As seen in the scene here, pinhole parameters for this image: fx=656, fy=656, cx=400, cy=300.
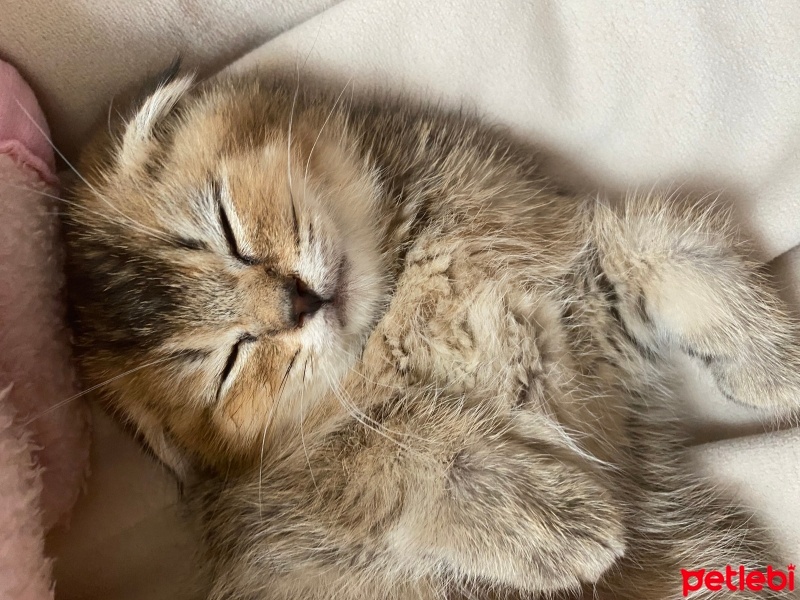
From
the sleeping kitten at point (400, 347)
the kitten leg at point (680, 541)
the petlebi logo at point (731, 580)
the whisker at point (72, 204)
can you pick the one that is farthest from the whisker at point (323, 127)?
the petlebi logo at point (731, 580)

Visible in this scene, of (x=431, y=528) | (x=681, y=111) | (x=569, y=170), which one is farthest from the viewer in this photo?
(x=569, y=170)

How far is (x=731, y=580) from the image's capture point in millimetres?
1134

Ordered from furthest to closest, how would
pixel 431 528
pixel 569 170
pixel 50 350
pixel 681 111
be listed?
pixel 569 170, pixel 681 111, pixel 50 350, pixel 431 528

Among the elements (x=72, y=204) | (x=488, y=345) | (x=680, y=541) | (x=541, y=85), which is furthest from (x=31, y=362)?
(x=680, y=541)

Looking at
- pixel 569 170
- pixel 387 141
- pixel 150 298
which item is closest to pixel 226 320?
pixel 150 298

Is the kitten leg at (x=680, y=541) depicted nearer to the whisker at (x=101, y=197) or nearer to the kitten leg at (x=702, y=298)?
the kitten leg at (x=702, y=298)

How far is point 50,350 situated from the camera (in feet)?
3.80

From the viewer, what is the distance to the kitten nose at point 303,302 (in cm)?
101

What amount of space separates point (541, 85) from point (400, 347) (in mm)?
616

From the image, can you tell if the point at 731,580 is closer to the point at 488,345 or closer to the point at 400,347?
the point at 488,345

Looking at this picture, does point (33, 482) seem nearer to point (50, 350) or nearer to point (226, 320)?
point (50, 350)

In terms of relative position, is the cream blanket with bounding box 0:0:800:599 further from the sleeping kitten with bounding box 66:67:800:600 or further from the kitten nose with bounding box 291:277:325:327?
the kitten nose with bounding box 291:277:325:327

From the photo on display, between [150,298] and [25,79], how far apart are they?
1.90 ft

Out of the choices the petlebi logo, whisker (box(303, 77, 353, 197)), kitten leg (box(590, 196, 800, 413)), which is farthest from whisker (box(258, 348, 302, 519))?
the petlebi logo
